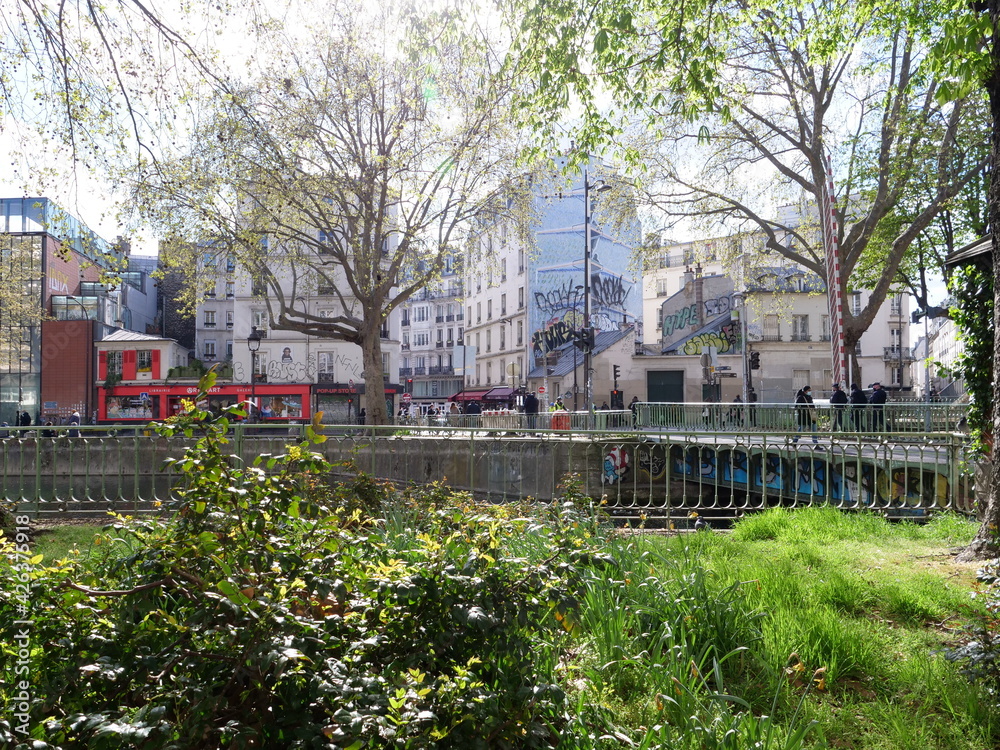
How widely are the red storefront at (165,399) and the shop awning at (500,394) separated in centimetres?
1900

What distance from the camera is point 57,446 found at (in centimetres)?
1188

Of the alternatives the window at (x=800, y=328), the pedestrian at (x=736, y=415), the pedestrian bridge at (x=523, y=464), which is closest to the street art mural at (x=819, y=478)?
the pedestrian bridge at (x=523, y=464)

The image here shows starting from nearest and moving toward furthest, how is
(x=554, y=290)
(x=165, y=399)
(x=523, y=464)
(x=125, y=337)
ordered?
1. (x=523, y=464)
2. (x=165, y=399)
3. (x=125, y=337)
4. (x=554, y=290)

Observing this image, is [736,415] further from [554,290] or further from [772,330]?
[554,290]

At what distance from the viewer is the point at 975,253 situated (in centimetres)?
749

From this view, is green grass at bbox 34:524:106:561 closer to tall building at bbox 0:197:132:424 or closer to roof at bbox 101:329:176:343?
tall building at bbox 0:197:132:424

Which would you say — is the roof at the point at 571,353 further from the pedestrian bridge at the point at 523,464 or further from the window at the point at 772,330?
Answer: the pedestrian bridge at the point at 523,464

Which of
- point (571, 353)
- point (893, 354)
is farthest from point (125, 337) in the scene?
point (893, 354)

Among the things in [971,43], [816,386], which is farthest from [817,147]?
[816,386]

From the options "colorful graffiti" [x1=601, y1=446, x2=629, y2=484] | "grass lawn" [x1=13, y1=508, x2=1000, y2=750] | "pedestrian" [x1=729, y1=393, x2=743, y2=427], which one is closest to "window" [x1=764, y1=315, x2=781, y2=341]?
"pedestrian" [x1=729, y1=393, x2=743, y2=427]

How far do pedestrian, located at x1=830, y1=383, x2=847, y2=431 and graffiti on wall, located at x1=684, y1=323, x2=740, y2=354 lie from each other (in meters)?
30.7

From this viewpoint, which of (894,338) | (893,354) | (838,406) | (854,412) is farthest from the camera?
(894,338)

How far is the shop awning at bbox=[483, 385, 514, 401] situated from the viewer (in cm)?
5886

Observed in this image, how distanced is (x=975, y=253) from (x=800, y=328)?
46.0 m
